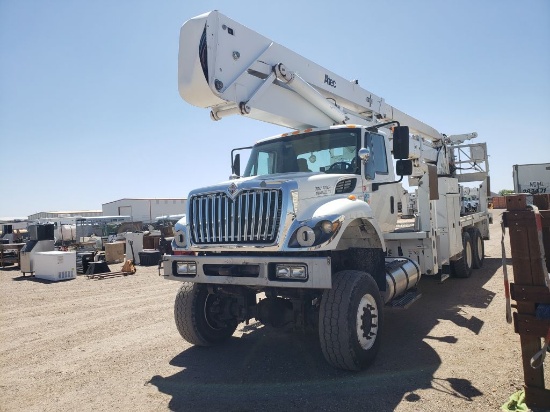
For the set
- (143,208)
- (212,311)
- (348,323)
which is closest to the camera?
(348,323)

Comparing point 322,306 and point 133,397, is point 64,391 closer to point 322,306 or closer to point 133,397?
point 133,397

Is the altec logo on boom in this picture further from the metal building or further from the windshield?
the metal building

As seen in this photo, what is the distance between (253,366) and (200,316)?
99 cm

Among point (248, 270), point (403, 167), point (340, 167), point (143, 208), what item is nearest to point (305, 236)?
point (248, 270)

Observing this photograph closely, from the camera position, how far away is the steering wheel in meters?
5.26

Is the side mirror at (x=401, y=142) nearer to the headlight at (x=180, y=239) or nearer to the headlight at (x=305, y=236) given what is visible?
the headlight at (x=305, y=236)

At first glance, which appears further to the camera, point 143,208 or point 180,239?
point 143,208

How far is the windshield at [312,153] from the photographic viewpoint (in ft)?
17.6

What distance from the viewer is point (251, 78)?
5.49 m

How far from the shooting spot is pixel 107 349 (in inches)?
211

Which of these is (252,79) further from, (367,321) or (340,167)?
(367,321)

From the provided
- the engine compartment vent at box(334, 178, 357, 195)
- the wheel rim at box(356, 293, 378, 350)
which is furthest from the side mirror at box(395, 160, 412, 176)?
the wheel rim at box(356, 293, 378, 350)

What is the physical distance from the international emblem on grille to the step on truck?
12mm

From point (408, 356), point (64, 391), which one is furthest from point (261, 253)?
point (64, 391)
